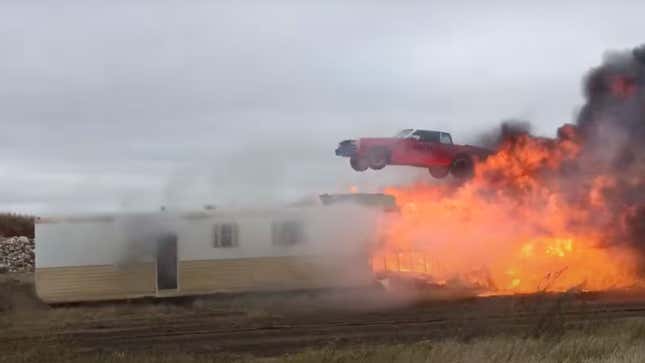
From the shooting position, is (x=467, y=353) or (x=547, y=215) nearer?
(x=467, y=353)

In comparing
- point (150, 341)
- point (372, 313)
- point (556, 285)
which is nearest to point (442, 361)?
point (150, 341)

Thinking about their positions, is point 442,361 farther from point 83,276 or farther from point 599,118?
point 599,118

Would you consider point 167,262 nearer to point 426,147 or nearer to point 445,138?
point 426,147

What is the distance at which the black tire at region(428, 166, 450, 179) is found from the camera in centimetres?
2670

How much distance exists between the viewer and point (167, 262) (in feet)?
81.0

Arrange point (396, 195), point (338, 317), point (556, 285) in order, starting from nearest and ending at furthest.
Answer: point (338, 317), point (556, 285), point (396, 195)

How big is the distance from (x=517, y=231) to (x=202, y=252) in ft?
38.0

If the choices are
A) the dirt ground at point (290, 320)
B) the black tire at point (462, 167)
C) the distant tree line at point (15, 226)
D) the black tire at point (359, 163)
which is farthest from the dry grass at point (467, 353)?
the distant tree line at point (15, 226)

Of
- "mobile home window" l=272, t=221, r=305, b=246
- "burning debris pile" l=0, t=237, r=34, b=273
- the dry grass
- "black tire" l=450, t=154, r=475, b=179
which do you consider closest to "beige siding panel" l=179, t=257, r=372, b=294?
"mobile home window" l=272, t=221, r=305, b=246

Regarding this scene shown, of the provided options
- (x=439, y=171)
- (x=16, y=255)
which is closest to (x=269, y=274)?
(x=439, y=171)

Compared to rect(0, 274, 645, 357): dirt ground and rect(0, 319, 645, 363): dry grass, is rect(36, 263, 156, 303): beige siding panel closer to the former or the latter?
rect(0, 274, 645, 357): dirt ground

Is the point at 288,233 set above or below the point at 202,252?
above

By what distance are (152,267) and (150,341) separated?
721 centimetres

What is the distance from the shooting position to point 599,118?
2716 cm
